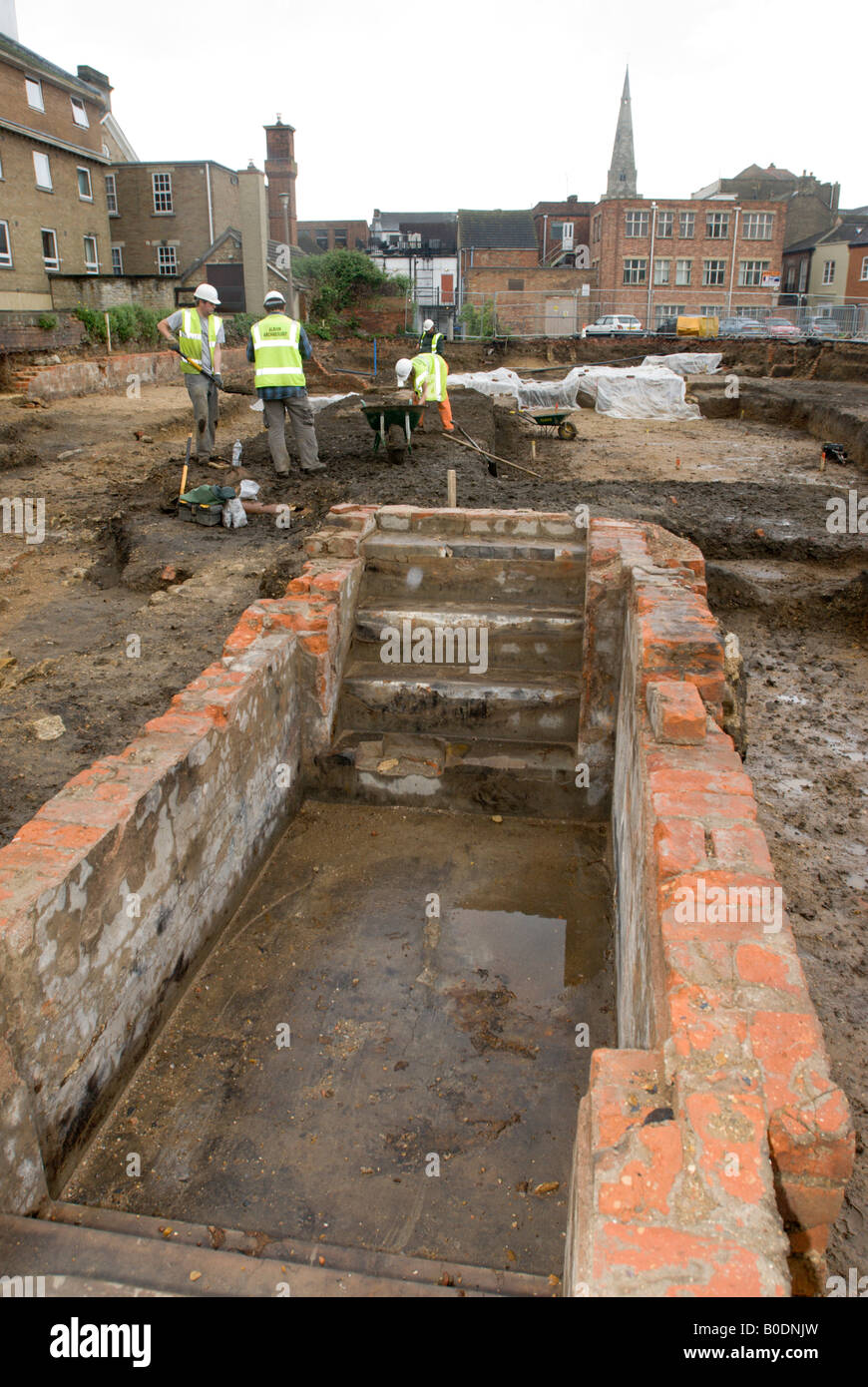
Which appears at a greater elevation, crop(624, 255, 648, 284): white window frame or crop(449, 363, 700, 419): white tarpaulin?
crop(624, 255, 648, 284): white window frame

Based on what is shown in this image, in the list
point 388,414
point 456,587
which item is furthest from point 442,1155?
point 388,414

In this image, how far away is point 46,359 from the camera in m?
17.7

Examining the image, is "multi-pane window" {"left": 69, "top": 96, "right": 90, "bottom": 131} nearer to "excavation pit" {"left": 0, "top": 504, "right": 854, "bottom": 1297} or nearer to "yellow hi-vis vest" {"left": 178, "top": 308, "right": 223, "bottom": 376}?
"yellow hi-vis vest" {"left": 178, "top": 308, "right": 223, "bottom": 376}

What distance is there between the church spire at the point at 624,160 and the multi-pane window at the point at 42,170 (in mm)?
47436

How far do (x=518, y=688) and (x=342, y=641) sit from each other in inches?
51.1

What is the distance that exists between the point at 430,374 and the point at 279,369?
3720mm

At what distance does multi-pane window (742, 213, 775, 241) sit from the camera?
158 ft

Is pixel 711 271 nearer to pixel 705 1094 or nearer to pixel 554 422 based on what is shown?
pixel 554 422

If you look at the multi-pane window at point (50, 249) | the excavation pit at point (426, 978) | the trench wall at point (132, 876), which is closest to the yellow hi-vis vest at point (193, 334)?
the excavation pit at point (426, 978)

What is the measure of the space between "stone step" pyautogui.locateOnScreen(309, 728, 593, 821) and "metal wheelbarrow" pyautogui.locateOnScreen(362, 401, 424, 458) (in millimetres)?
6349

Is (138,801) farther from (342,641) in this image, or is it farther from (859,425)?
(859,425)

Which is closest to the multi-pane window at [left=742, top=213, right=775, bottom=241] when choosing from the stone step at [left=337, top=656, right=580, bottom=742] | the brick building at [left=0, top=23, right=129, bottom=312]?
the brick building at [left=0, top=23, right=129, bottom=312]

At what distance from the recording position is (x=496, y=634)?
6574mm

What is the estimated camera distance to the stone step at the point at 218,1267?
2689 mm
